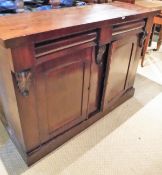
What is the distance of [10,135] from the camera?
4.97ft

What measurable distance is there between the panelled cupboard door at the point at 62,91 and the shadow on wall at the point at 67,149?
157 millimetres

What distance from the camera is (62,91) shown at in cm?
125

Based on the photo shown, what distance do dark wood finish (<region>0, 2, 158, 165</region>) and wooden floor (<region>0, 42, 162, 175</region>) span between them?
0.28ft

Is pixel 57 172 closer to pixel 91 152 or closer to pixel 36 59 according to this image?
pixel 91 152

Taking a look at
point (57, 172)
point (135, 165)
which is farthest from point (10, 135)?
point (135, 165)

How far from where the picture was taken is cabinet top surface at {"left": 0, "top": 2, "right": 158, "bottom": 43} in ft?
2.93

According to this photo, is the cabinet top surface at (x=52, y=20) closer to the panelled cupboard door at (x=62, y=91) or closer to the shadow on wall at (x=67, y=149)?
the panelled cupboard door at (x=62, y=91)

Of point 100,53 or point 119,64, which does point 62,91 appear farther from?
point 119,64

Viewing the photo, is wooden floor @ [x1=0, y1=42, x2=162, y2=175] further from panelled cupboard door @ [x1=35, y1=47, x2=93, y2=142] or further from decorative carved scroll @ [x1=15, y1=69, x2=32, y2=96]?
decorative carved scroll @ [x1=15, y1=69, x2=32, y2=96]

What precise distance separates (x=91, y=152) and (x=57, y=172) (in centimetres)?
31

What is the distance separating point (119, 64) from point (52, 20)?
0.74m

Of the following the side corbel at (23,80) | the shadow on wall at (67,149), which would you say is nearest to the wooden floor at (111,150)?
the shadow on wall at (67,149)

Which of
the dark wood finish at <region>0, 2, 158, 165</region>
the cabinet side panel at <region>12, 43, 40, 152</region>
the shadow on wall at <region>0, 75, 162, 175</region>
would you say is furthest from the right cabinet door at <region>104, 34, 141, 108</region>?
the cabinet side panel at <region>12, 43, 40, 152</region>

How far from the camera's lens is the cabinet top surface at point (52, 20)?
89 cm
